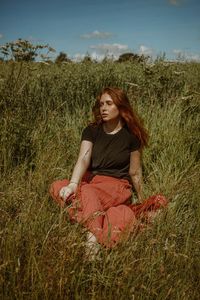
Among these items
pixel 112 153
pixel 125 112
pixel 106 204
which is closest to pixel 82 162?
pixel 112 153

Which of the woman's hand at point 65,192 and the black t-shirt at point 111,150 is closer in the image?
the woman's hand at point 65,192

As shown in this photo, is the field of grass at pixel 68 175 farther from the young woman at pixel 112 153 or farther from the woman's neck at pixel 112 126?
the woman's neck at pixel 112 126

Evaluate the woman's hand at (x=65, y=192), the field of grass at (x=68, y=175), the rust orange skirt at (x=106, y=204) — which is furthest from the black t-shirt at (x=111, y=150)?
the woman's hand at (x=65, y=192)

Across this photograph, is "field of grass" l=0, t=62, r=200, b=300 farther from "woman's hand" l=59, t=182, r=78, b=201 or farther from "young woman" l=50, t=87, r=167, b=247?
"young woman" l=50, t=87, r=167, b=247

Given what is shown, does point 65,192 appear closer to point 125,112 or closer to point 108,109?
point 108,109

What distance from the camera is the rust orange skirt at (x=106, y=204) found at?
2.15 metres

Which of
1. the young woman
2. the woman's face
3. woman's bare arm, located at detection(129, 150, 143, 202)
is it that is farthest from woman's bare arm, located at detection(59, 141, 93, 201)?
woman's bare arm, located at detection(129, 150, 143, 202)

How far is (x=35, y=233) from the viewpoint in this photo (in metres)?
1.81

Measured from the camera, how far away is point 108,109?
3047mm

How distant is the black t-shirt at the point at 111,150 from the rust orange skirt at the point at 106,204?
106mm

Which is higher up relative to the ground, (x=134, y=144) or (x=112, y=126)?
(x=112, y=126)

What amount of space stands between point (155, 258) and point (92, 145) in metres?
1.50

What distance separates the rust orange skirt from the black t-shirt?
11 cm

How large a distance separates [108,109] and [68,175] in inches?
29.4
